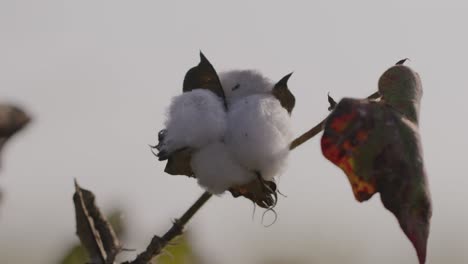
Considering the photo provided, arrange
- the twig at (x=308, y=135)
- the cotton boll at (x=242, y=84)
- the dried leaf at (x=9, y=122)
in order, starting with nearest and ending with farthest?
the dried leaf at (x=9, y=122)
the twig at (x=308, y=135)
the cotton boll at (x=242, y=84)

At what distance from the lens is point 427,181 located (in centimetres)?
125

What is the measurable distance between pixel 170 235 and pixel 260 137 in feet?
0.76

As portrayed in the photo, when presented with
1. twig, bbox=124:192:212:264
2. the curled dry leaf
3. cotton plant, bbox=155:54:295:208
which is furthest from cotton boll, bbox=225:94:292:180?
the curled dry leaf

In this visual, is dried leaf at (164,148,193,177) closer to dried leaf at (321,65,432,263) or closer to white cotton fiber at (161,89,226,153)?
white cotton fiber at (161,89,226,153)

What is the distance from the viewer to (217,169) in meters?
1.36

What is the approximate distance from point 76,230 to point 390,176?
526 mm

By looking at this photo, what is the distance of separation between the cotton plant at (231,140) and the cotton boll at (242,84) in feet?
0.06

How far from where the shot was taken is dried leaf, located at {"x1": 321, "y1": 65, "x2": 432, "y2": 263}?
47.7 inches

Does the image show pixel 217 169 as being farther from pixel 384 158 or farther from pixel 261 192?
pixel 384 158

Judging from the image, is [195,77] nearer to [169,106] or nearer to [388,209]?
[169,106]

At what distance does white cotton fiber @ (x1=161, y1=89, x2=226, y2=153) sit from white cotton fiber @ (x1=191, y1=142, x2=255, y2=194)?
0.02 meters

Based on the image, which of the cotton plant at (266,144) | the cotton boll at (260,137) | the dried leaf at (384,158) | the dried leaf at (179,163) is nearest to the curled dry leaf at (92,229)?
the cotton plant at (266,144)

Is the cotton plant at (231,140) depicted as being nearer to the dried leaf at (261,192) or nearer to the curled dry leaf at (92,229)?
the dried leaf at (261,192)

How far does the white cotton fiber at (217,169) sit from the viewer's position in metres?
1.36
